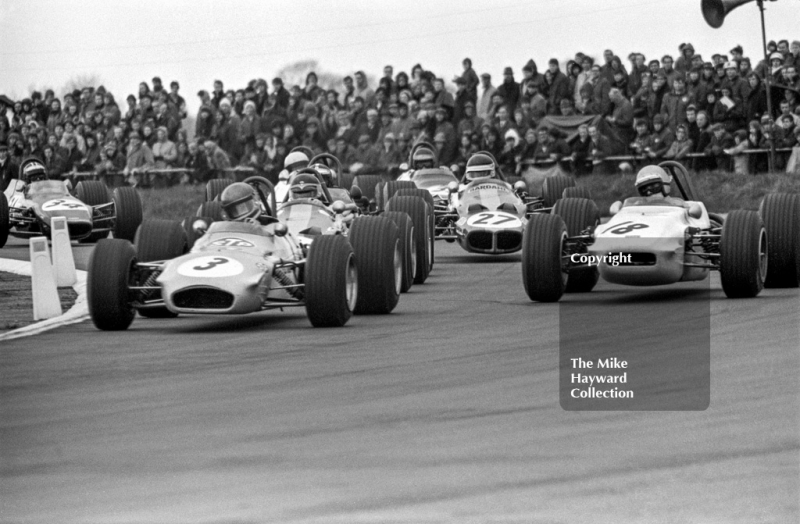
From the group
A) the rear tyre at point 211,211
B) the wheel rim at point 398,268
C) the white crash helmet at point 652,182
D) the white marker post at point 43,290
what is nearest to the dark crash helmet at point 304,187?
the rear tyre at point 211,211

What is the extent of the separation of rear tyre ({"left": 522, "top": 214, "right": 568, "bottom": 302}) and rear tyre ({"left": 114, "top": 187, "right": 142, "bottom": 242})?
9.90 metres

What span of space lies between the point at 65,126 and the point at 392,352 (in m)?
21.5

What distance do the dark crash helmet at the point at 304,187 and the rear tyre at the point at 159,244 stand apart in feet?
10.8

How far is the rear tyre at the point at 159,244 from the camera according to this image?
13.8 metres

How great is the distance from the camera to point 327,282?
41.2 ft

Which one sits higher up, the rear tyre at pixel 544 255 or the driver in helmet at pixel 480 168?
the driver in helmet at pixel 480 168

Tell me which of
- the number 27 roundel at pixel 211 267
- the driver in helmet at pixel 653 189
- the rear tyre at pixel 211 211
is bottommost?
the number 27 roundel at pixel 211 267

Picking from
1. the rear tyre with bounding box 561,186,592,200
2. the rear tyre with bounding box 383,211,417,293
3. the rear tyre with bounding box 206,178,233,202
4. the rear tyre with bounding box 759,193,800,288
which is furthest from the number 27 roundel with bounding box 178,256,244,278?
the rear tyre with bounding box 206,178,233,202

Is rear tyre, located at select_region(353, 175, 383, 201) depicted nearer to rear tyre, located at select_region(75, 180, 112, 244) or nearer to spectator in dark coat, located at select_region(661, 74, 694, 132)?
rear tyre, located at select_region(75, 180, 112, 244)

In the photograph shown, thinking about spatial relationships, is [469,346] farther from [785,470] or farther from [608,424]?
[785,470]

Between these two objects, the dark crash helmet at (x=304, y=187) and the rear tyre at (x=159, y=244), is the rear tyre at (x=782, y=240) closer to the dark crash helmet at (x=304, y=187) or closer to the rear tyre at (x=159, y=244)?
the dark crash helmet at (x=304, y=187)

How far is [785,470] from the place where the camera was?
6.98m

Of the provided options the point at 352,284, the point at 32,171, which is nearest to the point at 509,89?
the point at 32,171

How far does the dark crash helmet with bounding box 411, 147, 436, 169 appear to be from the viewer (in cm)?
2544
